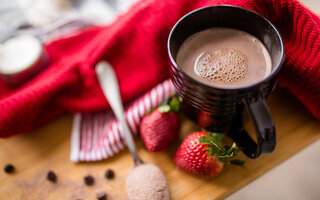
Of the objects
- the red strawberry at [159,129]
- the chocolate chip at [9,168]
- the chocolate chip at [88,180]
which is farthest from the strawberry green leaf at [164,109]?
the chocolate chip at [9,168]

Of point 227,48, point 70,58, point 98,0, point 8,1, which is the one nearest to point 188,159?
point 227,48

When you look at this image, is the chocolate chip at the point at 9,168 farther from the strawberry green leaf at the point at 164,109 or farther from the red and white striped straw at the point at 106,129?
the strawberry green leaf at the point at 164,109

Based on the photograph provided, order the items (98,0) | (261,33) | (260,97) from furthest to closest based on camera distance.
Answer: (98,0)
(261,33)
(260,97)

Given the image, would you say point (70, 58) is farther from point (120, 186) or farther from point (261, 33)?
point (261, 33)

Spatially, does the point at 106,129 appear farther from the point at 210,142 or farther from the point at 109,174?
the point at 210,142

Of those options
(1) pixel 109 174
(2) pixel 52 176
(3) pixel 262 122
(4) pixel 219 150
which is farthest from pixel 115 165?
(3) pixel 262 122

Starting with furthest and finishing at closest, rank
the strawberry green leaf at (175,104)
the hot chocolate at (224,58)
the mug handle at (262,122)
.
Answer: the strawberry green leaf at (175,104)
the hot chocolate at (224,58)
the mug handle at (262,122)
